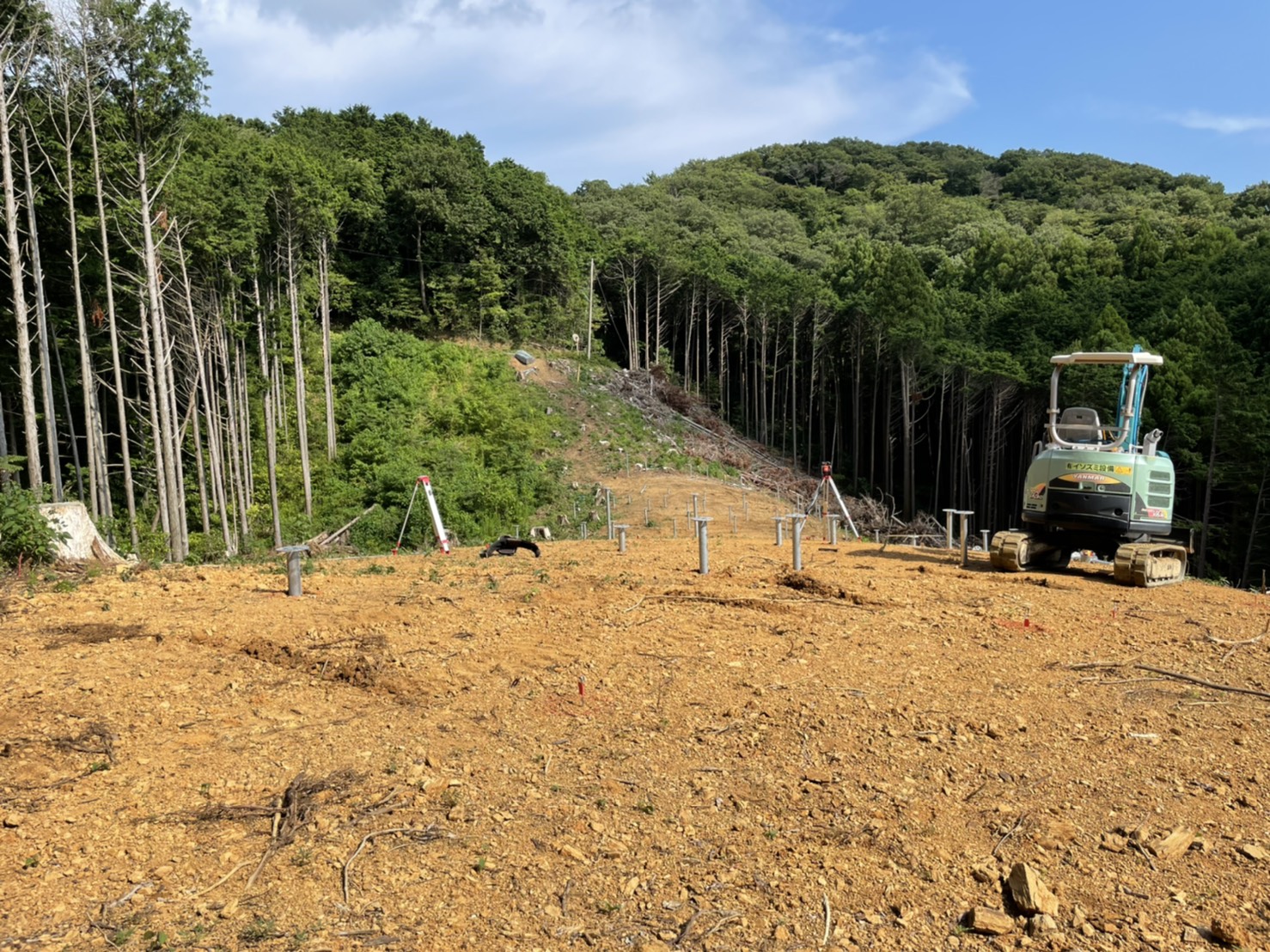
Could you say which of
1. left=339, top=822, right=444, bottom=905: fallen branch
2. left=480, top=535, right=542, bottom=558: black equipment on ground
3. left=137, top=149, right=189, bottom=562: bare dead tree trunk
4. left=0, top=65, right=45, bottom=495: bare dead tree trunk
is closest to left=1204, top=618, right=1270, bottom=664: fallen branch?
left=339, top=822, right=444, bottom=905: fallen branch

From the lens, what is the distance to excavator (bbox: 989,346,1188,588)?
10.4m

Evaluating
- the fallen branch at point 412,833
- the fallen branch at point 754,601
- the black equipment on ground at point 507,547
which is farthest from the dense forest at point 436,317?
the fallen branch at point 412,833

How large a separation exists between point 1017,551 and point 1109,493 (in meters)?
1.43

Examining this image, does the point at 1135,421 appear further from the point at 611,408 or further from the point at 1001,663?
the point at 611,408

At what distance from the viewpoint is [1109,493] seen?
10523mm

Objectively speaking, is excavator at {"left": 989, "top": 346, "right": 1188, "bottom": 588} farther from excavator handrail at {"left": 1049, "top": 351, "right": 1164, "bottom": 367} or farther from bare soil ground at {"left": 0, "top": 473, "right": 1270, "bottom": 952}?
bare soil ground at {"left": 0, "top": 473, "right": 1270, "bottom": 952}

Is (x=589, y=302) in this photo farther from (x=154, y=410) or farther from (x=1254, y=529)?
(x=1254, y=529)

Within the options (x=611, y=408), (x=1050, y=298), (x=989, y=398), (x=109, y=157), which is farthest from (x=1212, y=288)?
(x=109, y=157)

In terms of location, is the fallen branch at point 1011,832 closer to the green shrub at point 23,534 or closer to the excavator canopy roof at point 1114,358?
the excavator canopy roof at point 1114,358

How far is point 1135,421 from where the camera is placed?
11.0 m

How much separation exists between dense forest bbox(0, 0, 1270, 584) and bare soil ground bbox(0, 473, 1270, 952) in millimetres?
6931

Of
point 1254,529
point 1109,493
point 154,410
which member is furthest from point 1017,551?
point 1254,529

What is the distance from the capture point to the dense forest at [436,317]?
1802cm

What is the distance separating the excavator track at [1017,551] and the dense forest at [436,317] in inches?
532
